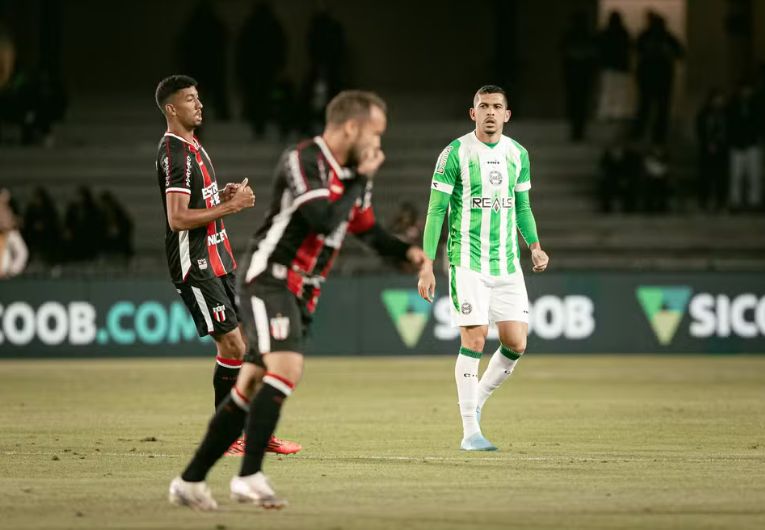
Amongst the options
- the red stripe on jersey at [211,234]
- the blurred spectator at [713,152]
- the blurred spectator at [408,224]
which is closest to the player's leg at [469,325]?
the red stripe on jersey at [211,234]

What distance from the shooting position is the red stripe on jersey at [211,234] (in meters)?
9.94

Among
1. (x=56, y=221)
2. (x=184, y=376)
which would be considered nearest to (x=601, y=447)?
(x=184, y=376)

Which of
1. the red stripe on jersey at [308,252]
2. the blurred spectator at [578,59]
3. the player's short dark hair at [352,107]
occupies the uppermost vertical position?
the blurred spectator at [578,59]

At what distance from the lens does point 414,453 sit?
403 inches

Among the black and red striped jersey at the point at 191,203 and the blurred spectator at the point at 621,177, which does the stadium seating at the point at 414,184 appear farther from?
the black and red striped jersey at the point at 191,203

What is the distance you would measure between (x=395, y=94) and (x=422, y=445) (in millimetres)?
22219

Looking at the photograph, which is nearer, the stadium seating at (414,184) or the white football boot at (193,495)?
the white football boot at (193,495)

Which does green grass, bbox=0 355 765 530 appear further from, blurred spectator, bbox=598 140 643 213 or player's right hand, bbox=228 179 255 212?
blurred spectator, bbox=598 140 643 213

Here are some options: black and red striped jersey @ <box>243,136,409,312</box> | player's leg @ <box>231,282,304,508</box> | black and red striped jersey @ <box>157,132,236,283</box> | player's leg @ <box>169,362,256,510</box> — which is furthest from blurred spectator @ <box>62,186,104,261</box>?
player's leg @ <box>169,362,256,510</box>

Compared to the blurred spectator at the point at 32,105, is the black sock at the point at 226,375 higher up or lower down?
lower down

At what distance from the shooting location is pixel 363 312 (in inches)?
831

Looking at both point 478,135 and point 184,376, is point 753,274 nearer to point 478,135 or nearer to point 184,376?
point 184,376

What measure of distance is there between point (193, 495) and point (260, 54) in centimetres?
1975

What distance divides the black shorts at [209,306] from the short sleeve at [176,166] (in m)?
0.63
